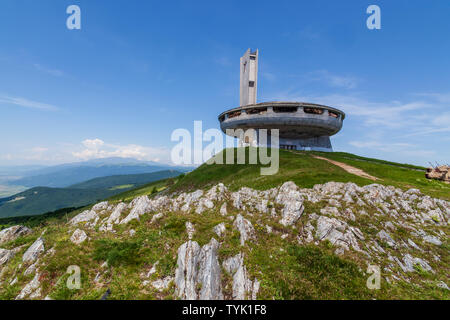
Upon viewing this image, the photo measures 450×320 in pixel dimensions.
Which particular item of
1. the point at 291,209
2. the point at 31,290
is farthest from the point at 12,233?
the point at 291,209

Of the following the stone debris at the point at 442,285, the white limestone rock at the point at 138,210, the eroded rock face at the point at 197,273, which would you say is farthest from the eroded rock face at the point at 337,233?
the white limestone rock at the point at 138,210

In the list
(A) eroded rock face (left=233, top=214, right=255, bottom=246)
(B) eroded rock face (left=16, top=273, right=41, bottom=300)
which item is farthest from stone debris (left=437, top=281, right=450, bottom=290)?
(B) eroded rock face (left=16, top=273, right=41, bottom=300)

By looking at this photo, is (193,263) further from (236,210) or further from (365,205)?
(365,205)

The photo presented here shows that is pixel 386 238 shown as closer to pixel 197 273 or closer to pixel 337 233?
pixel 337 233

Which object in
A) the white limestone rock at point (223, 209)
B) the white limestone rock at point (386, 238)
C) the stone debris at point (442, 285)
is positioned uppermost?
the white limestone rock at point (223, 209)

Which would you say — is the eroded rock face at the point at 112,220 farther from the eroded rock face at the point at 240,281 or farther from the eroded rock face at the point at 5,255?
the eroded rock face at the point at 240,281
